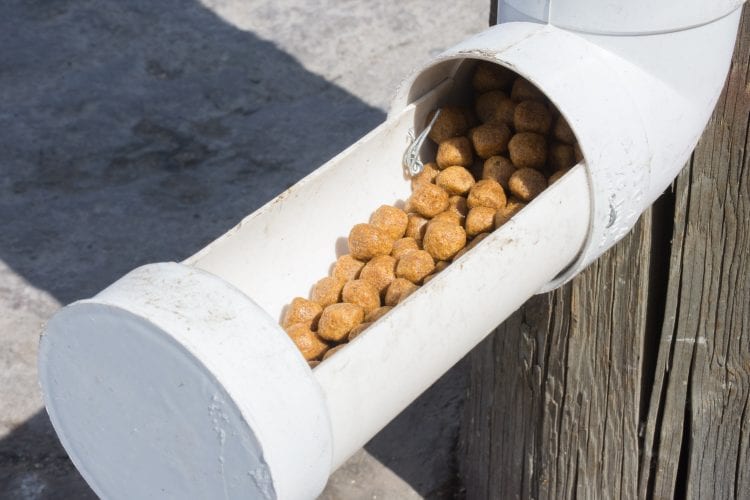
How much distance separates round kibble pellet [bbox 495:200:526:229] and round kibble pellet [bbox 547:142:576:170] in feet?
0.37

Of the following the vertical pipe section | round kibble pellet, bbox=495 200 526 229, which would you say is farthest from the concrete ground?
the vertical pipe section

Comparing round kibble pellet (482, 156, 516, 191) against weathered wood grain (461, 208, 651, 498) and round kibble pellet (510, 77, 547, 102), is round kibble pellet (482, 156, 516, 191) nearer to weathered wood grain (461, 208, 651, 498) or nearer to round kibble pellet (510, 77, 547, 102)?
round kibble pellet (510, 77, 547, 102)

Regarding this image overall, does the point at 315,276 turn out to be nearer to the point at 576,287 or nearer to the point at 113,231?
the point at 576,287

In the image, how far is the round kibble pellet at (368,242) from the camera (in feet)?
6.34

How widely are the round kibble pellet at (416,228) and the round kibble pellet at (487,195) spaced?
9 centimetres

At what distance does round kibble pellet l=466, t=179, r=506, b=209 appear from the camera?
1.98 metres

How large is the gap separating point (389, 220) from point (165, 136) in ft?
10.6

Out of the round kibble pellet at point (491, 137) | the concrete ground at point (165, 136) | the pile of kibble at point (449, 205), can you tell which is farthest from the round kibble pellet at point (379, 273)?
the concrete ground at point (165, 136)

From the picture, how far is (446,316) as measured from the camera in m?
1.66

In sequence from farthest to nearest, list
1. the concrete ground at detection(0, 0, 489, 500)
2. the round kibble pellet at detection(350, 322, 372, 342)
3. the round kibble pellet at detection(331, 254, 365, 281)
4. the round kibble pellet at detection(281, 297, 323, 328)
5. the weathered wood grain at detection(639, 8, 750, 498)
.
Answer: the concrete ground at detection(0, 0, 489, 500)
the weathered wood grain at detection(639, 8, 750, 498)
the round kibble pellet at detection(331, 254, 365, 281)
the round kibble pellet at detection(281, 297, 323, 328)
the round kibble pellet at detection(350, 322, 372, 342)

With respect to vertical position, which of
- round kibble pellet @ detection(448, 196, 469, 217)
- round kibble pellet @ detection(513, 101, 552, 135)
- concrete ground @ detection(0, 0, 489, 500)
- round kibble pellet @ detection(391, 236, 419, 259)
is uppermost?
round kibble pellet @ detection(513, 101, 552, 135)

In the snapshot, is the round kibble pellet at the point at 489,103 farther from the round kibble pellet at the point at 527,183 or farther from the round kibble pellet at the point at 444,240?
the round kibble pellet at the point at 444,240

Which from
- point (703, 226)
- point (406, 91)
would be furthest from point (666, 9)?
point (703, 226)

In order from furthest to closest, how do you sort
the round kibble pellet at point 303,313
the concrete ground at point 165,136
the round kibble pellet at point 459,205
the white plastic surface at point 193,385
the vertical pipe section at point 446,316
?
the concrete ground at point 165,136, the round kibble pellet at point 459,205, the round kibble pellet at point 303,313, the vertical pipe section at point 446,316, the white plastic surface at point 193,385
